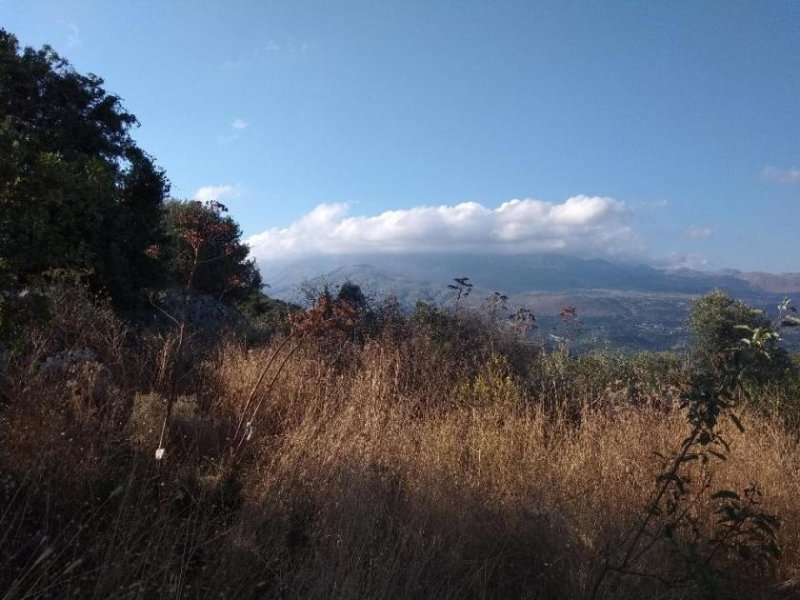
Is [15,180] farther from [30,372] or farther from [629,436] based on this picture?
[629,436]

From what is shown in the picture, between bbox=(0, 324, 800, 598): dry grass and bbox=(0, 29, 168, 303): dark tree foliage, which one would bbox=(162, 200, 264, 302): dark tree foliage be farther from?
bbox=(0, 324, 800, 598): dry grass

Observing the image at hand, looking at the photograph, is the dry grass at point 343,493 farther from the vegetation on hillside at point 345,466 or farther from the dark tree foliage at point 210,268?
the dark tree foliage at point 210,268

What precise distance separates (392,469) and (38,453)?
6.59 ft

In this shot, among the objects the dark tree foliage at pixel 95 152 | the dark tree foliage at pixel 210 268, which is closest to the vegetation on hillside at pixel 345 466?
the dark tree foliage at pixel 95 152

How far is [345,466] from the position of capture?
3.46 meters

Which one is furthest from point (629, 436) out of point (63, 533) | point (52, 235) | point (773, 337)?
point (52, 235)

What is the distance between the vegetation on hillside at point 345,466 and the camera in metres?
2.43

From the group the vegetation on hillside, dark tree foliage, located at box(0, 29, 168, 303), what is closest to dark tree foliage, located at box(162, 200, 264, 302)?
dark tree foliage, located at box(0, 29, 168, 303)

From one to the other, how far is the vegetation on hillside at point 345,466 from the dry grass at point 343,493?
0.06 ft

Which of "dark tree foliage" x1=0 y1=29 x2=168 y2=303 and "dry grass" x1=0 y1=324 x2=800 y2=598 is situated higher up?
"dark tree foliage" x1=0 y1=29 x2=168 y2=303

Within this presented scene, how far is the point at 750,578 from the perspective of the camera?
9.76 ft

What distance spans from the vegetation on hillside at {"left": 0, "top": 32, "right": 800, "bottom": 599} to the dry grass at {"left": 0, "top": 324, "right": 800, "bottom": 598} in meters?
0.02

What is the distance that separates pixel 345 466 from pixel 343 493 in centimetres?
34

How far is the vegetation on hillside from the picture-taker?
2.43 metres
